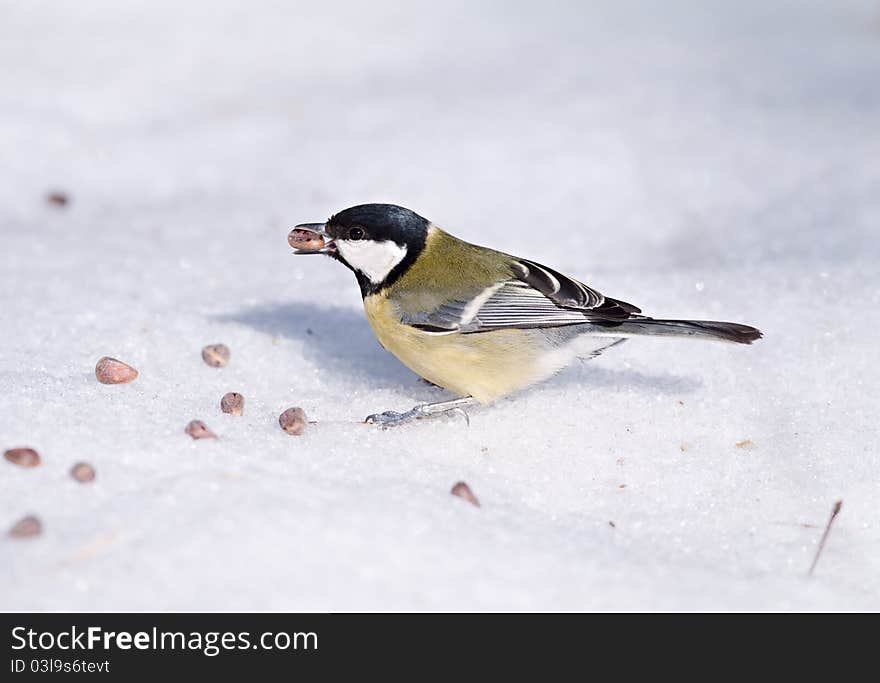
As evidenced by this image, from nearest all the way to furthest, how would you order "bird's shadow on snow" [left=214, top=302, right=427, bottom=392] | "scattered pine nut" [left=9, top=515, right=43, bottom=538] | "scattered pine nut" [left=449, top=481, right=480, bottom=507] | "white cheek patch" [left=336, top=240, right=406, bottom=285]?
1. "scattered pine nut" [left=9, top=515, right=43, bottom=538]
2. "scattered pine nut" [left=449, top=481, right=480, bottom=507]
3. "white cheek patch" [left=336, top=240, right=406, bottom=285]
4. "bird's shadow on snow" [left=214, top=302, right=427, bottom=392]

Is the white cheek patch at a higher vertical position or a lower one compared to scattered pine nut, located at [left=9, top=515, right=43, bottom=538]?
higher

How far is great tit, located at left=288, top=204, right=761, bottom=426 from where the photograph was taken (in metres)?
2.63

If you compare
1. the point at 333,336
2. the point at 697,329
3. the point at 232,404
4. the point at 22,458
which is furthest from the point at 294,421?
the point at 697,329

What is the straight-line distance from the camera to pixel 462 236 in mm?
4027

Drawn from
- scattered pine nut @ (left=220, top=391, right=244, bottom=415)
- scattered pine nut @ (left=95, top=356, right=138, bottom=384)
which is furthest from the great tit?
scattered pine nut @ (left=95, top=356, right=138, bottom=384)

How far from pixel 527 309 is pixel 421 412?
1.26ft

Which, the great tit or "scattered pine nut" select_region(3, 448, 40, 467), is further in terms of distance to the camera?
the great tit

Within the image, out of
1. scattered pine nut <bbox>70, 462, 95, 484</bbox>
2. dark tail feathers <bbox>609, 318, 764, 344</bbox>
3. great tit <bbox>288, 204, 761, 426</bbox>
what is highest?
great tit <bbox>288, 204, 761, 426</bbox>

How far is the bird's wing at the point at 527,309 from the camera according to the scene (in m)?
2.62

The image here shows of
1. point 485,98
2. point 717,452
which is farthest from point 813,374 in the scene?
point 485,98

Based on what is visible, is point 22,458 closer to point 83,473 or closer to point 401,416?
point 83,473

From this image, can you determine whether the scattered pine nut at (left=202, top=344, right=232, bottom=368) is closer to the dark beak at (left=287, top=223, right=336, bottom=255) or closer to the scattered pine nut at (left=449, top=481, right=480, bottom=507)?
the dark beak at (left=287, top=223, right=336, bottom=255)

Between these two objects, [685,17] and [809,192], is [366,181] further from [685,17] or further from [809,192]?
[685,17]

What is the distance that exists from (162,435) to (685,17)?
440 centimetres
